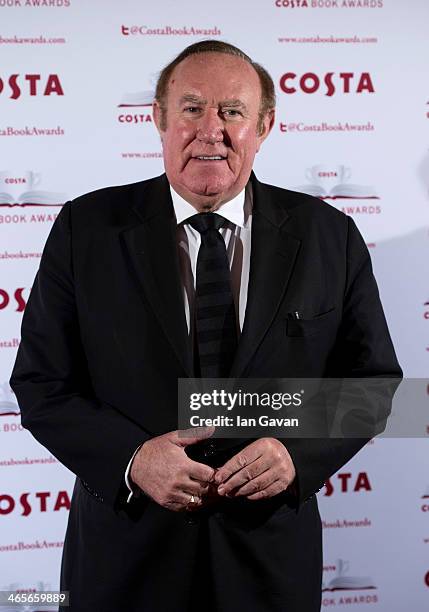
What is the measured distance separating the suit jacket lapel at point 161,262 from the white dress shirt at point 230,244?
0.09ft

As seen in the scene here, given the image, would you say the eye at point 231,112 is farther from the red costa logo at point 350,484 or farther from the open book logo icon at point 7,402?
the red costa logo at point 350,484

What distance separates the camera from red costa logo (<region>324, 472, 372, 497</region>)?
2807 millimetres

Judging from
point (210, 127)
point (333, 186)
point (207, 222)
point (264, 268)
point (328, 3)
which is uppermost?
point (328, 3)

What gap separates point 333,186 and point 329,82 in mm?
344

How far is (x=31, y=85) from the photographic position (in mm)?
2504

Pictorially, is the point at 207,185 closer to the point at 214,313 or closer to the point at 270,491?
the point at 214,313

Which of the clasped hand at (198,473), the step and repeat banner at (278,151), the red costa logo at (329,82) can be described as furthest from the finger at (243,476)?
the red costa logo at (329,82)

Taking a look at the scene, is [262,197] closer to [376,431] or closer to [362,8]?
[376,431]

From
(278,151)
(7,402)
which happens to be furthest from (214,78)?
(7,402)

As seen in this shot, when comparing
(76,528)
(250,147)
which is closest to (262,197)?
(250,147)

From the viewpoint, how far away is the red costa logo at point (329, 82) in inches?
102

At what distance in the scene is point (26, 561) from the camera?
268 cm

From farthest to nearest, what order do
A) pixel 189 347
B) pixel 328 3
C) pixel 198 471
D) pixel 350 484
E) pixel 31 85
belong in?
pixel 350 484 → pixel 328 3 → pixel 31 85 → pixel 189 347 → pixel 198 471

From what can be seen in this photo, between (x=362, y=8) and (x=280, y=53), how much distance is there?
325 millimetres
